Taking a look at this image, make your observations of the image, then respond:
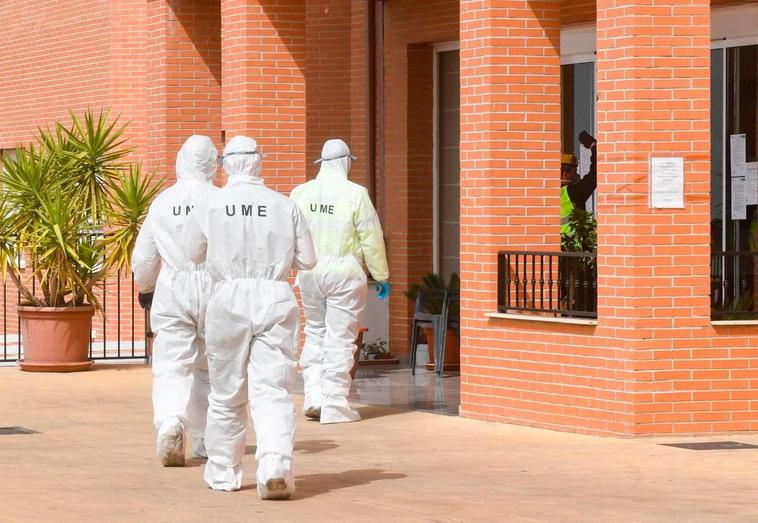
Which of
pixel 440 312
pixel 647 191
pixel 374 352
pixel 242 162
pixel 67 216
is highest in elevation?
pixel 242 162

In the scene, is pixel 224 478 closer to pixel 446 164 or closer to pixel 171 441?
pixel 171 441

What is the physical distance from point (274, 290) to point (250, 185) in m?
0.67

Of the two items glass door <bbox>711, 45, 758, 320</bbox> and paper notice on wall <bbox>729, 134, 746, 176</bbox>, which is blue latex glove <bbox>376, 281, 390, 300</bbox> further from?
paper notice on wall <bbox>729, 134, 746, 176</bbox>

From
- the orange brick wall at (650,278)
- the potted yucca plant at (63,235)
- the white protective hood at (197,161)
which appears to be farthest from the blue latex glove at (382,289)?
the potted yucca plant at (63,235)

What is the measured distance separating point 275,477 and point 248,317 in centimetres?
93

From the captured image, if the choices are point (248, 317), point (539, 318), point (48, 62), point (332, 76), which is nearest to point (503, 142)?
point (539, 318)

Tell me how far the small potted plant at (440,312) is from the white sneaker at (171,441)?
6.52 metres

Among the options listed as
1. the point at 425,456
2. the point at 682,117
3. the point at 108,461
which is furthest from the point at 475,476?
the point at 682,117

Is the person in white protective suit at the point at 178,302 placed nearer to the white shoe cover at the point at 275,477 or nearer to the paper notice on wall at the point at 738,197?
the white shoe cover at the point at 275,477

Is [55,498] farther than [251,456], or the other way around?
[251,456]

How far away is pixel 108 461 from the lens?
433 inches

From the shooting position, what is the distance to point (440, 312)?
56.7ft

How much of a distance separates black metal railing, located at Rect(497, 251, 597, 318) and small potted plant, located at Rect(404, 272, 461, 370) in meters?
3.44

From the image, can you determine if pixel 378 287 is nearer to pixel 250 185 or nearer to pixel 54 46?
pixel 250 185
